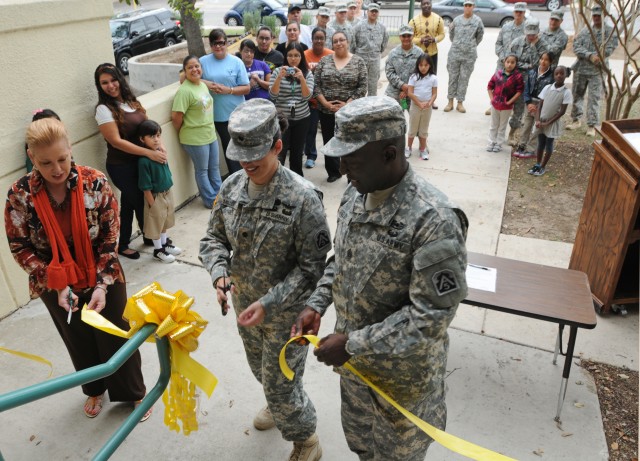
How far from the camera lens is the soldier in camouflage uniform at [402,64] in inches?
302

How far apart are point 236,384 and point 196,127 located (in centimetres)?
321

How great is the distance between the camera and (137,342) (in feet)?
5.86

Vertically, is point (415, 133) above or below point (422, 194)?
below

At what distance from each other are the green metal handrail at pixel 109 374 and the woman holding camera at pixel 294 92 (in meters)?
4.56

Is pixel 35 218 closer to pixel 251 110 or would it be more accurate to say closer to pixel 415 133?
pixel 251 110

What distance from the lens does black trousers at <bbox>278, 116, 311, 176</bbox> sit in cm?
658

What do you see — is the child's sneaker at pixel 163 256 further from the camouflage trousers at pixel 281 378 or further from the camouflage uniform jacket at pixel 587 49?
the camouflage uniform jacket at pixel 587 49

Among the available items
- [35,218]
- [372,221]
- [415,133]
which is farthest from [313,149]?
[372,221]

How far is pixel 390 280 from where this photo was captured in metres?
2.15

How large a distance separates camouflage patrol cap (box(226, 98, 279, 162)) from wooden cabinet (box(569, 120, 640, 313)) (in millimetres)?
3021

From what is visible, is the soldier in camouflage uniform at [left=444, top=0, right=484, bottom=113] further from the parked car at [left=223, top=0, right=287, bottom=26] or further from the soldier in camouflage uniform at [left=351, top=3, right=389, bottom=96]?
the parked car at [left=223, top=0, right=287, bottom=26]

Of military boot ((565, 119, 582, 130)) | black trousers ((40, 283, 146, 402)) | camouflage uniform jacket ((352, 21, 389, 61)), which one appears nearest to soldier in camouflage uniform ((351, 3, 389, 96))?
camouflage uniform jacket ((352, 21, 389, 61))

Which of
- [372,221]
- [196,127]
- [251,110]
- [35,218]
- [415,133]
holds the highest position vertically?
[251,110]

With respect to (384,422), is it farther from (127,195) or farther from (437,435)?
(127,195)
